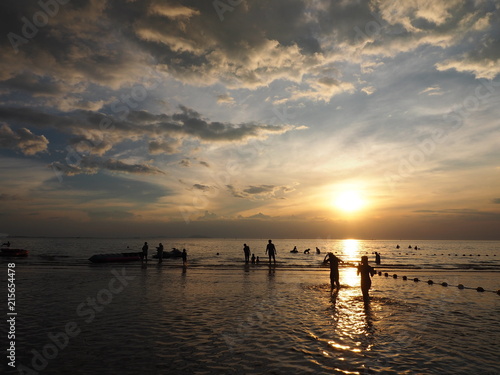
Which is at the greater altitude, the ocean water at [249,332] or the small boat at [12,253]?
the ocean water at [249,332]

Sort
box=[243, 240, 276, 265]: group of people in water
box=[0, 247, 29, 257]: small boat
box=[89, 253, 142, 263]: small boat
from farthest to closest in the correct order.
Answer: box=[0, 247, 29, 257]: small boat
box=[89, 253, 142, 263]: small boat
box=[243, 240, 276, 265]: group of people in water

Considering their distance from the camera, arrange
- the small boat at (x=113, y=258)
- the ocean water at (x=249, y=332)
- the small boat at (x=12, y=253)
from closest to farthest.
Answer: the ocean water at (x=249, y=332), the small boat at (x=113, y=258), the small boat at (x=12, y=253)

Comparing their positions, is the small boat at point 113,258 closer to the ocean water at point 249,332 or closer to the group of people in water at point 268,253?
the group of people in water at point 268,253

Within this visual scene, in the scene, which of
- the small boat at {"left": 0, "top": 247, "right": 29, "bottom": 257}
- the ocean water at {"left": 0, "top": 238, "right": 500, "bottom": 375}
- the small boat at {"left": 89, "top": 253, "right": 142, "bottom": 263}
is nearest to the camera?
the ocean water at {"left": 0, "top": 238, "right": 500, "bottom": 375}

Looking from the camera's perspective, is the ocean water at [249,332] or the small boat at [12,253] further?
the small boat at [12,253]

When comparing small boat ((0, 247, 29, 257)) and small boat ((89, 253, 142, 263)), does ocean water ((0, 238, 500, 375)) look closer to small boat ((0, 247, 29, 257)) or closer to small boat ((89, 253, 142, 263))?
small boat ((89, 253, 142, 263))

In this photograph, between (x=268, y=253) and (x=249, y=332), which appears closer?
(x=249, y=332)

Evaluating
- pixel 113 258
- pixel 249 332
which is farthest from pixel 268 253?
pixel 249 332

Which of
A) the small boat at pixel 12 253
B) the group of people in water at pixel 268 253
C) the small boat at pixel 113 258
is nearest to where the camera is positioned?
the group of people in water at pixel 268 253

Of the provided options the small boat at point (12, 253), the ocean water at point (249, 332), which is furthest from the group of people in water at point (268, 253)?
the small boat at point (12, 253)

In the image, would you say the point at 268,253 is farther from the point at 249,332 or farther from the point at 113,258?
the point at 249,332

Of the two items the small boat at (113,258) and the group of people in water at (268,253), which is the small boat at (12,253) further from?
the group of people in water at (268,253)

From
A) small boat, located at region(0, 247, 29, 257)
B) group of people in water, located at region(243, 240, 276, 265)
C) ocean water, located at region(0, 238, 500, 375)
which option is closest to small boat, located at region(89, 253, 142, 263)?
group of people in water, located at region(243, 240, 276, 265)

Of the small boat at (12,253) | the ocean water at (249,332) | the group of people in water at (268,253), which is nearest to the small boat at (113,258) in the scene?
the group of people in water at (268,253)
